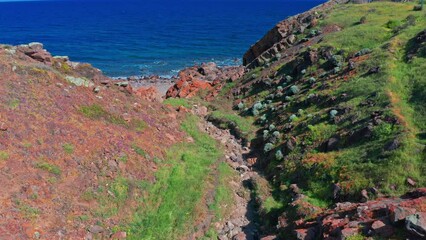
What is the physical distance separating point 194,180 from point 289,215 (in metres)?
7.74

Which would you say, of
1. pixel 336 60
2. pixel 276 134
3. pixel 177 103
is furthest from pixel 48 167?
pixel 336 60

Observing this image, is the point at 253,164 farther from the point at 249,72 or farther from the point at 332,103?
the point at 249,72

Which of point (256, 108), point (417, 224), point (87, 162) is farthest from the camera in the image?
point (256, 108)

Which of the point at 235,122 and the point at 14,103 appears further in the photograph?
the point at 235,122

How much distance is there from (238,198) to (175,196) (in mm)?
5138

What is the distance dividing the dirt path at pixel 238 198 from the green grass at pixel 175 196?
1.92 meters

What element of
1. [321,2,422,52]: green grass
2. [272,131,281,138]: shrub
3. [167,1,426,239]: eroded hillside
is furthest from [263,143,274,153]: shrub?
[321,2,422,52]: green grass

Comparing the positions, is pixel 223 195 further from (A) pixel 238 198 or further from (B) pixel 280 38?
(B) pixel 280 38

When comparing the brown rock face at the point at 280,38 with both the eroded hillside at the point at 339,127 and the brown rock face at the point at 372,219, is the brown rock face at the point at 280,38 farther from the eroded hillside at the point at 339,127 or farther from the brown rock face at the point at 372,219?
the brown rock face at the point at 372,219

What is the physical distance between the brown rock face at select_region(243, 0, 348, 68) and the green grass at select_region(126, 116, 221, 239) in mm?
31190

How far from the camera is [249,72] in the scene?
59.4 m

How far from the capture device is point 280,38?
2685 inches

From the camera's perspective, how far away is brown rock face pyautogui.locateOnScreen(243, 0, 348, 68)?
62375mm

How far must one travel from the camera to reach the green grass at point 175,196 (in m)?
24.6
